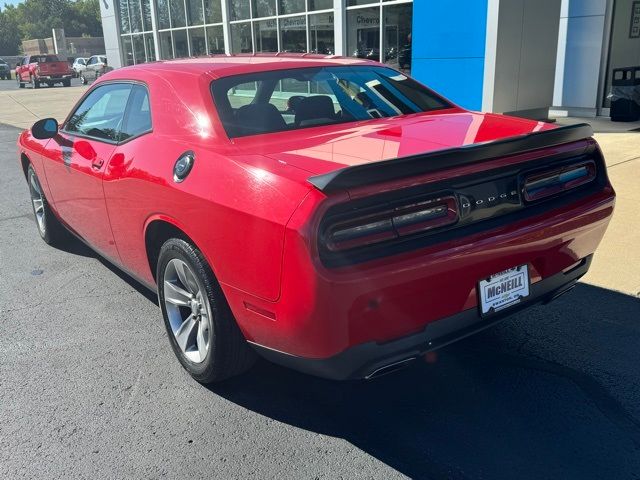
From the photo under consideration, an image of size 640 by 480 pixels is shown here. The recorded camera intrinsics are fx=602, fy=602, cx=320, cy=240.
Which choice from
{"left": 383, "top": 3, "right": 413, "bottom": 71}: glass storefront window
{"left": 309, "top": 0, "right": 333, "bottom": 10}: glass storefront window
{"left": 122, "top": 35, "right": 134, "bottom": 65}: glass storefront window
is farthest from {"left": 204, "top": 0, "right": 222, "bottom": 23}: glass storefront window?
{"left": 383, "top": 3, "right": 413, "bottom": 71}: glass storefront window

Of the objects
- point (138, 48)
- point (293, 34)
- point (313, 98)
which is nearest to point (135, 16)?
point (138, 48)

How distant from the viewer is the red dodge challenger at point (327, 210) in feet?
7.59

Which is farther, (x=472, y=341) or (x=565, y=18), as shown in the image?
(x=565, y=18)

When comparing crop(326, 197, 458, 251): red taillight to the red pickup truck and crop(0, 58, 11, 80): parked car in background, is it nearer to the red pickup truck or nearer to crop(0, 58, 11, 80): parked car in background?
the red pickup truck

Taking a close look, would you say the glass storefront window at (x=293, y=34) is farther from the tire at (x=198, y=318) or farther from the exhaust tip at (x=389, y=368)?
the exhaust tip at (x=389, y=368)

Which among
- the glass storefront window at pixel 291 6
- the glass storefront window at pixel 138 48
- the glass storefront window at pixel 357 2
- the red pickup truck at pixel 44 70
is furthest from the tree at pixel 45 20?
the glass storefront window at pixel 357 2

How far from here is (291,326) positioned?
7.73 feet

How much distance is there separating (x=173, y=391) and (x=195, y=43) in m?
20.1

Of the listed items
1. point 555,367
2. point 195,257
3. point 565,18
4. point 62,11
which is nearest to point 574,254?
point 555,367

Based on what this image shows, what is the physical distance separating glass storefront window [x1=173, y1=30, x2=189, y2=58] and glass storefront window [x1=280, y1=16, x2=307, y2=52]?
5.83m

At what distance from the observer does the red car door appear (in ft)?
12.6

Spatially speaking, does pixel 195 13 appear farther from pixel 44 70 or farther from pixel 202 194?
pixel 202 194

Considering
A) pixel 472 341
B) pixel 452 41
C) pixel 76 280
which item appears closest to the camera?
pixel 472 341

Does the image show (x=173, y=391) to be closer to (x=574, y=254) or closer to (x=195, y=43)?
(x=574, y=254)
